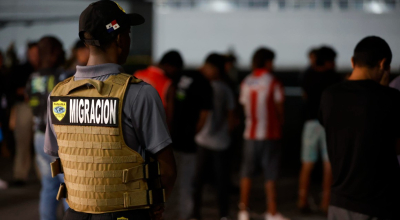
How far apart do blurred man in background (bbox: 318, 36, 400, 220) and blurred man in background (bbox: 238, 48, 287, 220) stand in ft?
8.52

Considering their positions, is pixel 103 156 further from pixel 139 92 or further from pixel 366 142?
pixel 366 142

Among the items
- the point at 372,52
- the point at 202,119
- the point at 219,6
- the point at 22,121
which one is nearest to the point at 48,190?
the point at 202,119

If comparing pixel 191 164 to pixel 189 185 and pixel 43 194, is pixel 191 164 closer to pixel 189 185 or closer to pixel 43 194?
pixel 189 185

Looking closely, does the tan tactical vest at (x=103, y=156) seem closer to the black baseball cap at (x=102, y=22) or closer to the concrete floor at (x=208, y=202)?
the black baseball cap at (x=102, y=22)

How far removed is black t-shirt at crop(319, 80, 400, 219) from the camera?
2.41m

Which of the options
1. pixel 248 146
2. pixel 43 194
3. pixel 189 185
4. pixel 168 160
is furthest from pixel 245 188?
pixel 168 160

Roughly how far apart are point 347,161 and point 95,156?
1345mm

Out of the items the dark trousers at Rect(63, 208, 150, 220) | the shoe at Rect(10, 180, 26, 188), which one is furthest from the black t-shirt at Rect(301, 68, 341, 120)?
the shoe at Rect(10, 180, 26, 188)

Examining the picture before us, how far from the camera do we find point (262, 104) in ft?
17.1

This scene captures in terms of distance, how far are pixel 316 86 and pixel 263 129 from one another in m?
0.88

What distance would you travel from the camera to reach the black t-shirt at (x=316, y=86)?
543 centimetres

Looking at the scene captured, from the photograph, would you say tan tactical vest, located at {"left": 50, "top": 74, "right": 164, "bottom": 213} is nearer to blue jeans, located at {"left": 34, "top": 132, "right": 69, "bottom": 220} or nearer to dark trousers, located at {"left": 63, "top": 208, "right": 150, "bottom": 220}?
dark trousers, located at {"left": 63, "top": 208, "right": 150, "bottom": 220}

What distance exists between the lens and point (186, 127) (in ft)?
15.3

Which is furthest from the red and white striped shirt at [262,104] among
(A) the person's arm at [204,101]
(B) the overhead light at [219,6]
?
(B) the overhead light at [219,6]
